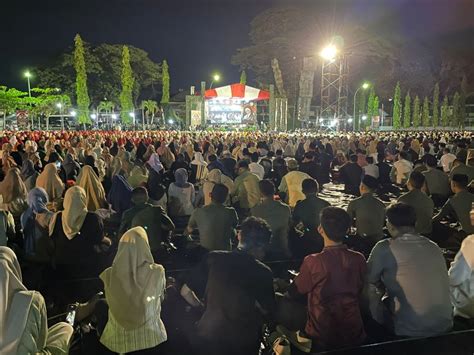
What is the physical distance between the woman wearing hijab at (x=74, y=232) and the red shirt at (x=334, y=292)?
279 centimetres

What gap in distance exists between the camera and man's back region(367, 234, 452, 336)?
10.0ft

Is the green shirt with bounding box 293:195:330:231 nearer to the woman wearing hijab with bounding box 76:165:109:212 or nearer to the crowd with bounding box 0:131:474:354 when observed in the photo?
the crowd with bounding box 0:131:474:354

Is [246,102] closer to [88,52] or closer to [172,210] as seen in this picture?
[88,52]

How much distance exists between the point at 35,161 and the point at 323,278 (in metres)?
8.82

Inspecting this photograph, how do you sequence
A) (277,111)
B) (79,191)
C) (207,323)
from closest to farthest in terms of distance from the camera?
(207,323)
(79,191)
(277,111)

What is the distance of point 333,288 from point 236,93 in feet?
107

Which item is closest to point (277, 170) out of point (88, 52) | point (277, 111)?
point (277, 111)

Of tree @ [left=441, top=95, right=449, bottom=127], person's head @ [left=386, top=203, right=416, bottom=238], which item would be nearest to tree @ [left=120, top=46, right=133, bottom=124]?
tree @ [left=441, top=95, right=449, bottom=127]

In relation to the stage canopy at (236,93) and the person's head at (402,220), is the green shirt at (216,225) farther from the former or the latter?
the stage canopy at (236,93)

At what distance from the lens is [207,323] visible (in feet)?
9.32

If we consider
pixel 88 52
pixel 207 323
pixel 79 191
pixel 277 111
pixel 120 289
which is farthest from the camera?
pixel 88 52

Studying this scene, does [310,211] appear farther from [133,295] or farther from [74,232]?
[133,295]

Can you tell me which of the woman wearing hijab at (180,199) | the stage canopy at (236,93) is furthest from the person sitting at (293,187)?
the stage canopy at (236,93)

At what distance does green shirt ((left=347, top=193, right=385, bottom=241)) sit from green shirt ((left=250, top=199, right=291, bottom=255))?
819mm
